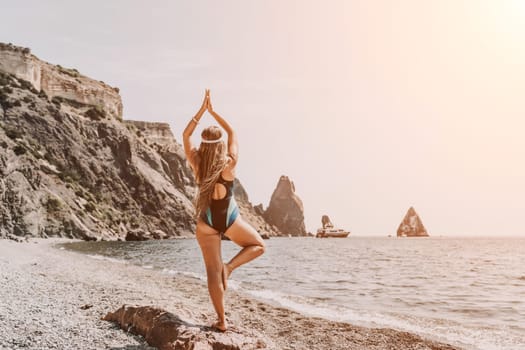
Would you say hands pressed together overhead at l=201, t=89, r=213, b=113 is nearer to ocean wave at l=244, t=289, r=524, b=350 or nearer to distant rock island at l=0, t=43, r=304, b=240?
ocean wave at l=244, t=289, r=524, b=350

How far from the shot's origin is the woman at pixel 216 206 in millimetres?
6484

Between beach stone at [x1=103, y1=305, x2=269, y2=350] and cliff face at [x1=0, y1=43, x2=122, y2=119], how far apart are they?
327 ft

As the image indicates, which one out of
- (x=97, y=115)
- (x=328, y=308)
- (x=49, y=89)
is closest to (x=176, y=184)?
(x=97, y=115)

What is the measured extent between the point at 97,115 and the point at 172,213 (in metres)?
27.9

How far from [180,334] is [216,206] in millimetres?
1819

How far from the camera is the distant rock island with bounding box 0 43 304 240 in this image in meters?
64.8

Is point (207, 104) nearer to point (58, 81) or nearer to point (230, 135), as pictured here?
point (230, 135)

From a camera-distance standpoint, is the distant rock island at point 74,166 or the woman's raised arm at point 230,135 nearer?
the woman's raised arm at point 230,135

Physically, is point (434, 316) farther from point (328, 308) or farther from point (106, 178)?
point (106, 178)

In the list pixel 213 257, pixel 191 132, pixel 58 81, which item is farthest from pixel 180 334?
pixel 58 81

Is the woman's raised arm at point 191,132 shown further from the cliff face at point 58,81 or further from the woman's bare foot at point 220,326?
the cliff face at point 58,81

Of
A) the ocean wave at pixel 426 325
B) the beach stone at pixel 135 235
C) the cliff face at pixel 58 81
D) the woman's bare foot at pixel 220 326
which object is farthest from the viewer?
the cliff face at pixel 58 81

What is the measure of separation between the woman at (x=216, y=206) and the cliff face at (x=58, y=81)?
100 m

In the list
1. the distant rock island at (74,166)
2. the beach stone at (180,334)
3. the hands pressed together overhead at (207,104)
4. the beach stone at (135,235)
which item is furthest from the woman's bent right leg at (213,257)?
the beach stone at (135,235)
